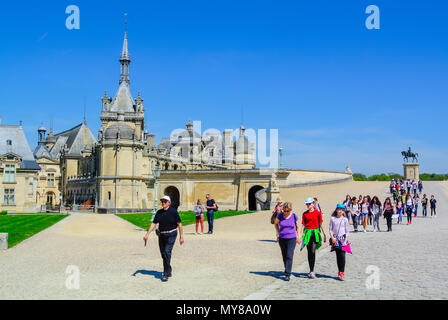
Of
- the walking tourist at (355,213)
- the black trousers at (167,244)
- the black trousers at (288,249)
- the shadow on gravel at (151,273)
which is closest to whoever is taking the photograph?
the black trousers at (288,249)

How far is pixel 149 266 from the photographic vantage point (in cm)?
1157

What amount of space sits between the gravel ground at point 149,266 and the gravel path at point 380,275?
0.30 ft

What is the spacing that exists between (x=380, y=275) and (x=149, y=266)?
223 inches

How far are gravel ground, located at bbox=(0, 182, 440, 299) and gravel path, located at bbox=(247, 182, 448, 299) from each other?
92 millimetres

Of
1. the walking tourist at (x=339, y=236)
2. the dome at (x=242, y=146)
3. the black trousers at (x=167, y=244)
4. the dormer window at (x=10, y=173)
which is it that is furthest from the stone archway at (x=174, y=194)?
the walking tourist at (x=339, y=236)

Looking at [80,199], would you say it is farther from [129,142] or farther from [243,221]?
[243,221]

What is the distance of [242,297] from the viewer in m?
8.02

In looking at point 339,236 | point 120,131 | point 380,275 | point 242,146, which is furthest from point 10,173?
point 242,146

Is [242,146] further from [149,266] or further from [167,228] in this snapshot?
[167,228]

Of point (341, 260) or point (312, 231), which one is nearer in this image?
point (341, 260)

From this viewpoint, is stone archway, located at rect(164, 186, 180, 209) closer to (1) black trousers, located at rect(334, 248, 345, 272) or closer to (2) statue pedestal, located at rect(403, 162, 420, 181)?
(2) statue pedestal, located at rect(403, 162, 420, 181)

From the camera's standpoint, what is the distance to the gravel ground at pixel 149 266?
28.2ft

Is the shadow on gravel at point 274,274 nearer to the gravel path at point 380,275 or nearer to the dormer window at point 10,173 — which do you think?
the gravel path at point 380,275
